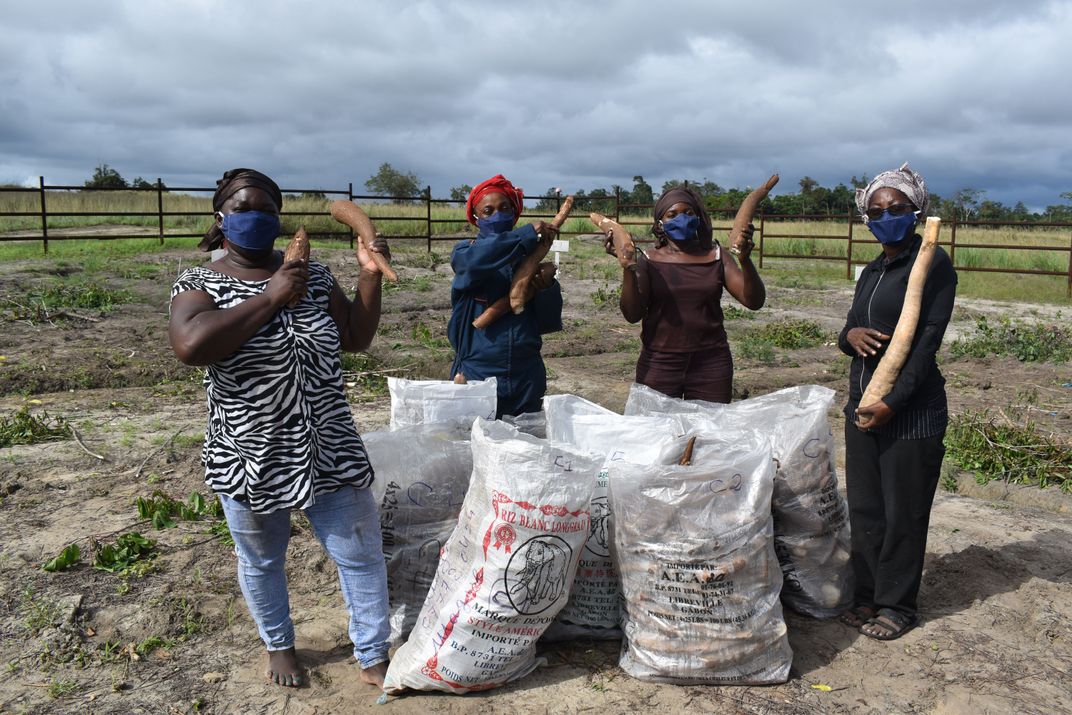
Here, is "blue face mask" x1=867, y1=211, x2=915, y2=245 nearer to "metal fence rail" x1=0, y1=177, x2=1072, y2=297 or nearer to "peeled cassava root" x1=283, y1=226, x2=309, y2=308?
"peeled cassava root" x1=283, y1=226, x2=309, y2=308

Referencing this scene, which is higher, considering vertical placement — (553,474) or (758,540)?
(553,474)

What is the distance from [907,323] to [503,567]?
1428mm

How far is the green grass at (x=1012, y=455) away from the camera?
456cm

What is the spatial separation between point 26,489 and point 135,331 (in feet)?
14.0

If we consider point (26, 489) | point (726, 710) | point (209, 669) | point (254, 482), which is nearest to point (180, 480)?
point (26, 489)

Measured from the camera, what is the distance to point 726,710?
7.80 feet

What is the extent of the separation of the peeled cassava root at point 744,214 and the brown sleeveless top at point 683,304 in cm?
15

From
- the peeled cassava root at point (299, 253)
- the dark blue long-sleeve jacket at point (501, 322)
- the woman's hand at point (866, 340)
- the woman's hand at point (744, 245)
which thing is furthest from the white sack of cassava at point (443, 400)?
the woman's hand at point (866, 340)

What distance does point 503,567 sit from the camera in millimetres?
2322

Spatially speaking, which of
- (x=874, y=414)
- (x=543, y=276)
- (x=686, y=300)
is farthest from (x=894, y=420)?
(x=543, y=276)

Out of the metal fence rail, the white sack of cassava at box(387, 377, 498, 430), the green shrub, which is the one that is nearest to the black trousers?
the white sack of cassava at box(387, 377, 498, 430)

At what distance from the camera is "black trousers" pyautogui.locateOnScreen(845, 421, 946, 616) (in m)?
2.73

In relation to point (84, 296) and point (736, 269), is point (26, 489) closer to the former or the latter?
point (736, 269)

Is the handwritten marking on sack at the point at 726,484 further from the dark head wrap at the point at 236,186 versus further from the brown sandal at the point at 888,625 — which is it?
the dark head wrap at the point at 236,186
